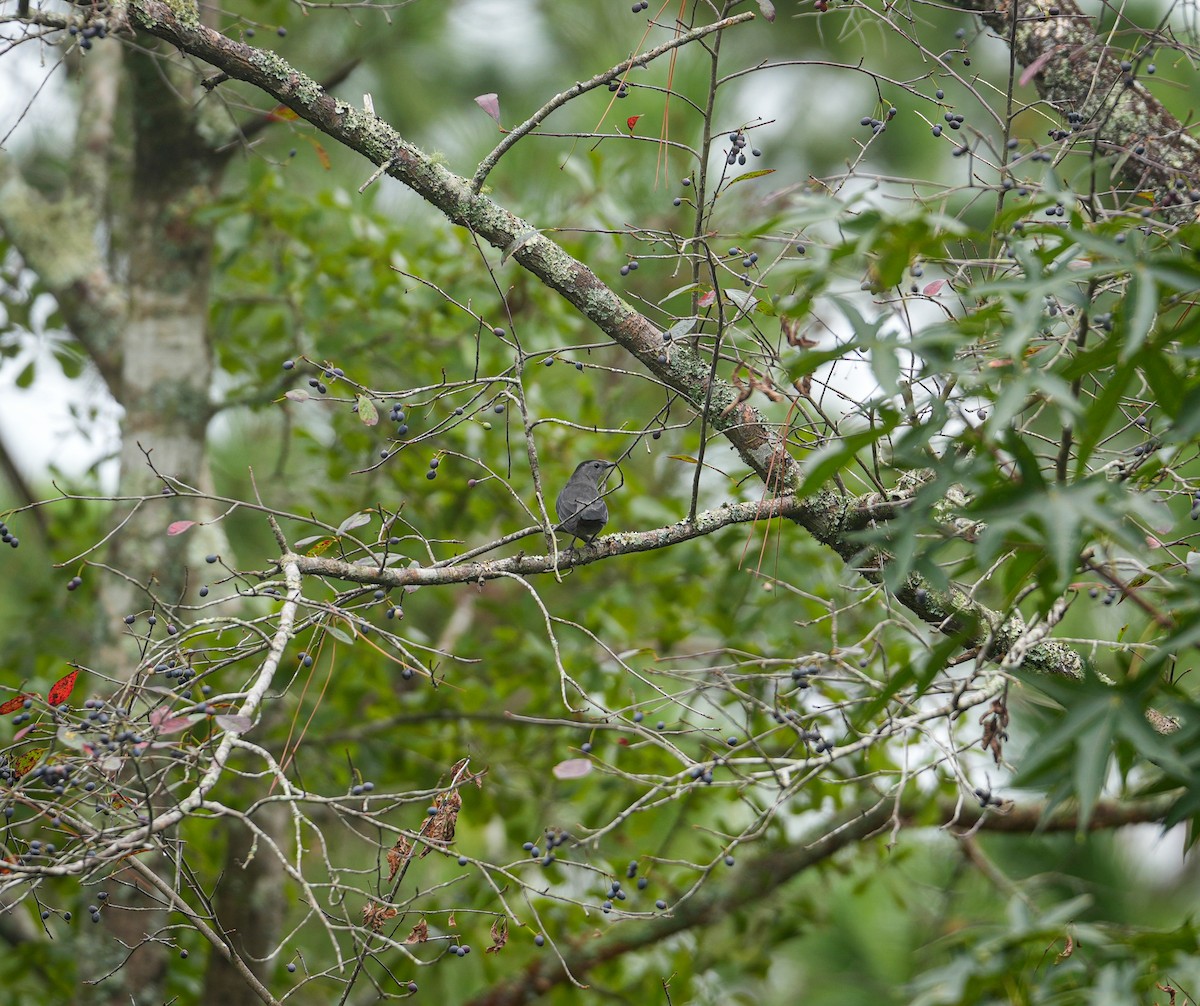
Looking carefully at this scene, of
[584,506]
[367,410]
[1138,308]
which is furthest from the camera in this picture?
[584,506]

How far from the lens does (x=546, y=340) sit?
4.06 meters

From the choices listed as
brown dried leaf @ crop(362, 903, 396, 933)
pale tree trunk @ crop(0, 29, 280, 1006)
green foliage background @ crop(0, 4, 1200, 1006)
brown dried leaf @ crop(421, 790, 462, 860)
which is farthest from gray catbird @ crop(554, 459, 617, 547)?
pale tree trunk @ crop(0, 29, 280, 1006)

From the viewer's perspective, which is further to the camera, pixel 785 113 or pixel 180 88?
pixel 785 113

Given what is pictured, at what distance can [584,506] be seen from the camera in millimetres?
2547

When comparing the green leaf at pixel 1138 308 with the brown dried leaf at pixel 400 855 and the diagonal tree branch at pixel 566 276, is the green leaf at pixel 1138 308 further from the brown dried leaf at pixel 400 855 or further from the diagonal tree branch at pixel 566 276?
the brown dried leaf at pixel 400 855

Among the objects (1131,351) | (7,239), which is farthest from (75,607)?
(1131,351)

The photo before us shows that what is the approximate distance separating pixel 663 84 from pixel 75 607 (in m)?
3.78

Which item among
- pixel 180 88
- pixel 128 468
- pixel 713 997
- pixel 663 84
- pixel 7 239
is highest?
pixel 663 84

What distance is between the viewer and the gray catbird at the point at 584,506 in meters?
2.64

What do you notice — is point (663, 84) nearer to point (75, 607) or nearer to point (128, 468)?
point (128, 468)

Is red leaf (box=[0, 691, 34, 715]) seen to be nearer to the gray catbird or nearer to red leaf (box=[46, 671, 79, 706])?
red leaf (box=[46, 671, 79, 706])

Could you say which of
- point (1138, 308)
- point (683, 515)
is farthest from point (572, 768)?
point (683, 515)

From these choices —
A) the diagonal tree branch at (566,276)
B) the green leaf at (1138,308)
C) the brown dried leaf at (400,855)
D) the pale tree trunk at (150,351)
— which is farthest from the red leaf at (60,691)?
the green leaf at (1138,308)

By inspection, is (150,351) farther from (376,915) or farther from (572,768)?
(376,915)
